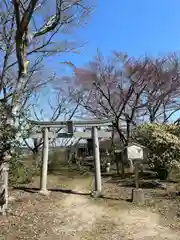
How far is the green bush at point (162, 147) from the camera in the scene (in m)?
8.31

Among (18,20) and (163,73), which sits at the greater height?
(163,73)

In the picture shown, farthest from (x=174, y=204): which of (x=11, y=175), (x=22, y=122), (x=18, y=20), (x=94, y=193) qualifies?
(x=18, y=20)

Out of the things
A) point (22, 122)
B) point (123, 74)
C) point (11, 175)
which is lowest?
point (11, 175)

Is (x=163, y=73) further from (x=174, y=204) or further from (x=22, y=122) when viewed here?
(x=22, y=122)

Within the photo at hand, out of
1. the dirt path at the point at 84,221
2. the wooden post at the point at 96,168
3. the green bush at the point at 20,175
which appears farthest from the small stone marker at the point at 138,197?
the green bush at the point at 20,175

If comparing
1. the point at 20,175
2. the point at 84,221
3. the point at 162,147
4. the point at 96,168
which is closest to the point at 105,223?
the point at 84,221

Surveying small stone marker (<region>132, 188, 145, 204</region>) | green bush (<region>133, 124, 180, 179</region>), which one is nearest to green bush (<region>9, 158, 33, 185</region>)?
small stone marker (<region>132, 188, 145, 204</region>)

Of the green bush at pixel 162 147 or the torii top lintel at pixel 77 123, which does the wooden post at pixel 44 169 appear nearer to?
the torii top lintel at pixel 77 123

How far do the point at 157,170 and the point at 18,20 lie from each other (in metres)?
6.44

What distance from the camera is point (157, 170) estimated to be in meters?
9.08

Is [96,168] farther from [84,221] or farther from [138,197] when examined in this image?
[84,221]

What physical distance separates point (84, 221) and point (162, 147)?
399 cm

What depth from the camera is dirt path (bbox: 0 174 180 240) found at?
4789 millimetres

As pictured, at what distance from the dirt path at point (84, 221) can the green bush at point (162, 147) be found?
8.10 feet
